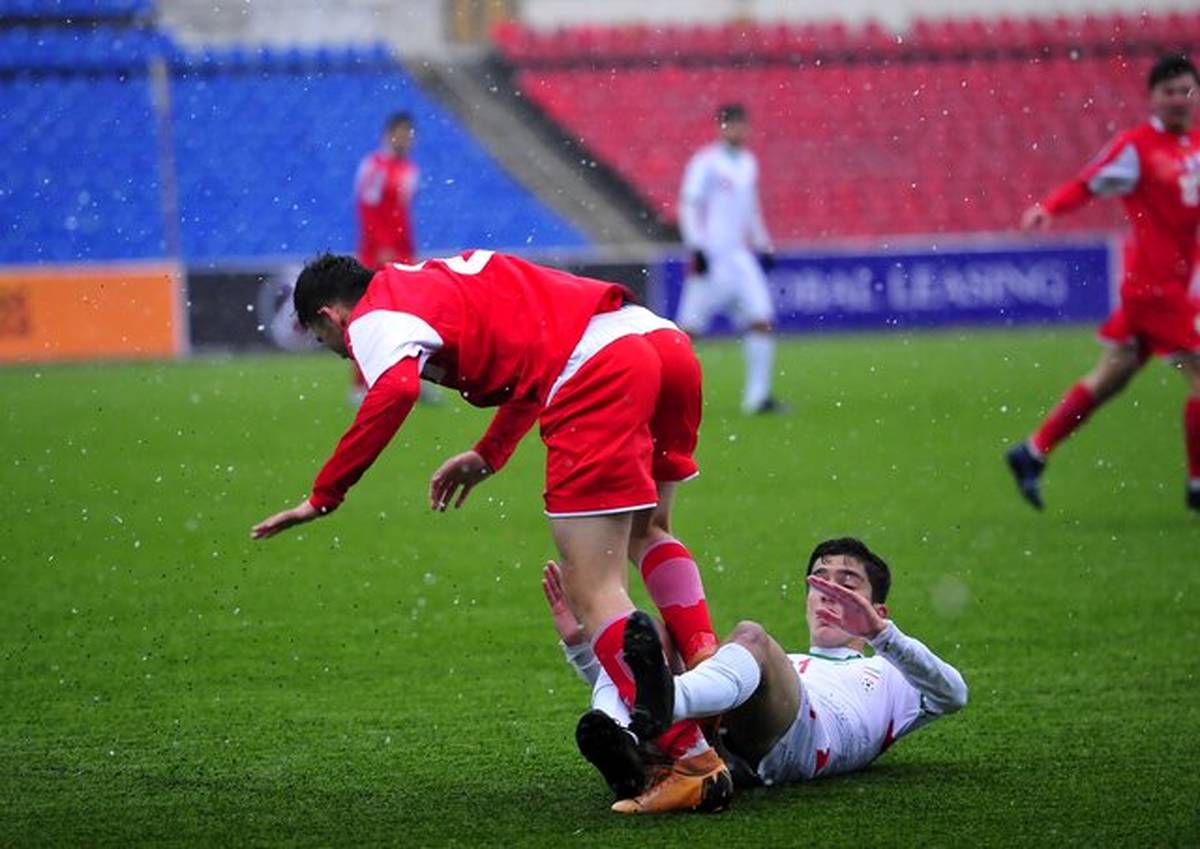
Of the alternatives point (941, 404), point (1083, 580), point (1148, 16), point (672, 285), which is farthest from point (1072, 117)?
point (1083, 580)

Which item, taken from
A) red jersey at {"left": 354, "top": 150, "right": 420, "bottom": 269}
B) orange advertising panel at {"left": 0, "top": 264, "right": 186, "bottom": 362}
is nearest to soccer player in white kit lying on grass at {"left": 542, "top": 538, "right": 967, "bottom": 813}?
red jersey at {"left": 354, "top": 150, "right": 420, "bottom": 269}

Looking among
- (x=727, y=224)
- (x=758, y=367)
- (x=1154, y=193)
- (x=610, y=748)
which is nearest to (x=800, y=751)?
(x=610, y=748)

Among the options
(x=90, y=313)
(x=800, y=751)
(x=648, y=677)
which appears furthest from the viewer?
(x=90, y=313)

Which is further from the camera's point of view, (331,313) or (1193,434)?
Answer: (1193,434)

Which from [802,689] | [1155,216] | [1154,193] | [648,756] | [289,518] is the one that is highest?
[1154,193]

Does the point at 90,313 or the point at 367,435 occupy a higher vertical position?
the point at 90,313

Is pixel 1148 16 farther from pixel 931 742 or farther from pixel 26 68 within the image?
pixel 931 742

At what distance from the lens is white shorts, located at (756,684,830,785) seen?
521 centimetres

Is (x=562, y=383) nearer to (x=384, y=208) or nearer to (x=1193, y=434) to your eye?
(x=1193, y=434)

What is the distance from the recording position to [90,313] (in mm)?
21156

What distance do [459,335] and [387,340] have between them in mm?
206

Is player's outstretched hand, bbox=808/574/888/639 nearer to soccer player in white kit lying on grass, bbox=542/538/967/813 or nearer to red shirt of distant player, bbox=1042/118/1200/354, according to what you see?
soccer player in white kit lying on grass, bbox=542/538/967/813

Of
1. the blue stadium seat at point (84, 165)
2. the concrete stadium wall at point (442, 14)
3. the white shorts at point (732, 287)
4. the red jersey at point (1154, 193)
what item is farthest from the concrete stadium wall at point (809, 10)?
the red jersey at point (1154, 193)

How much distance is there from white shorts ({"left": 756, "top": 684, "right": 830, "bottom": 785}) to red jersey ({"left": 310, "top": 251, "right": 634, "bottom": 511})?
1.06 meters
